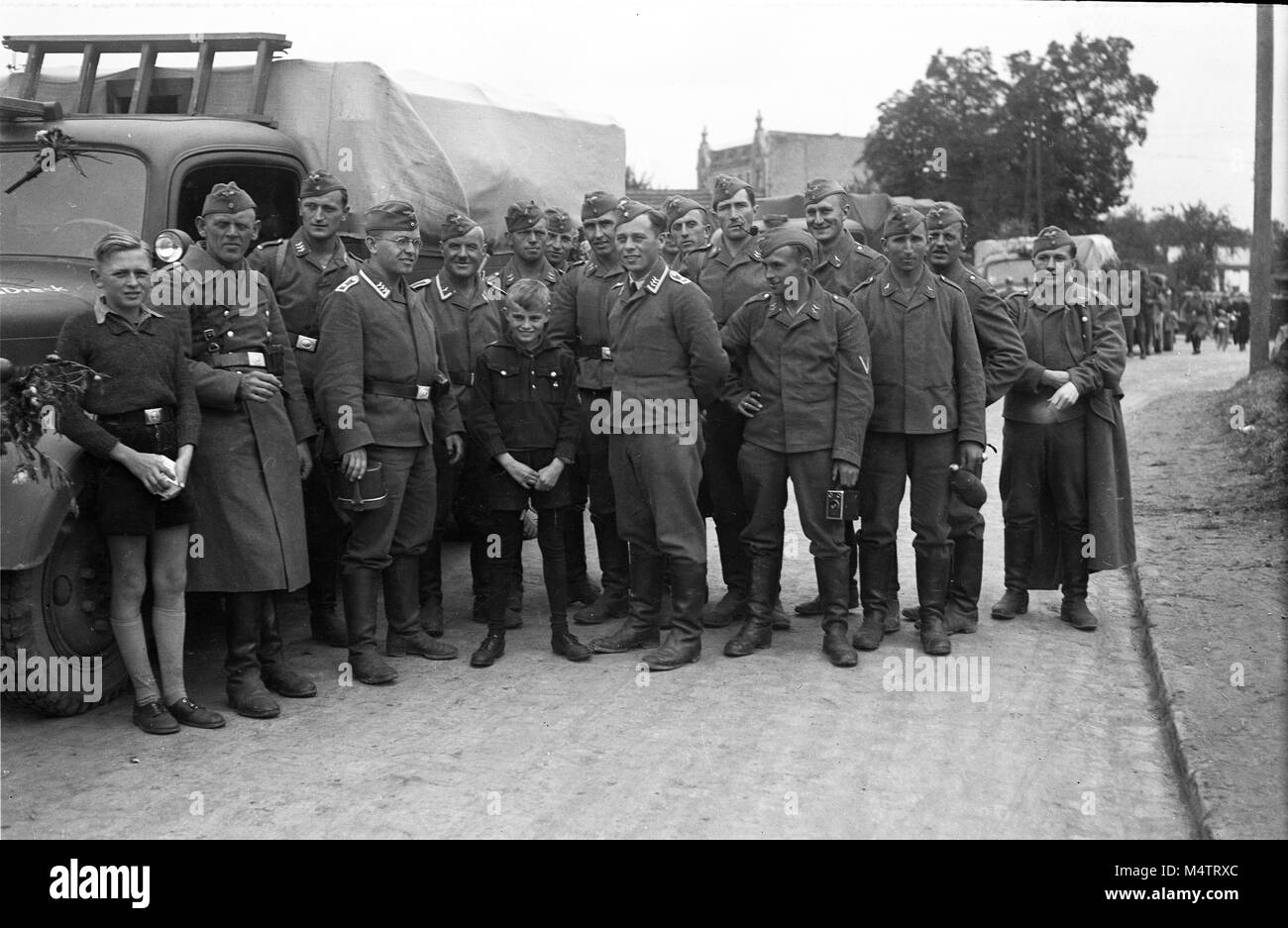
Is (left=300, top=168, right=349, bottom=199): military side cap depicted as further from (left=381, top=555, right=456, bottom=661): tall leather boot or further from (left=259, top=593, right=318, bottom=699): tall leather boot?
(left=259, top=593, right=318, bottom=699): tall leather boot

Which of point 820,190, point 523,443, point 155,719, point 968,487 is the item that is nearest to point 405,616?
point 523,443

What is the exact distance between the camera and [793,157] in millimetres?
57562

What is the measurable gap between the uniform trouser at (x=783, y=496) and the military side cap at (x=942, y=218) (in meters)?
1.35

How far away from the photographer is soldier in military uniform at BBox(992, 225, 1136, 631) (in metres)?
7.18

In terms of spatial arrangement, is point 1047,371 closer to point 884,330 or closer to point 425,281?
point 884,330

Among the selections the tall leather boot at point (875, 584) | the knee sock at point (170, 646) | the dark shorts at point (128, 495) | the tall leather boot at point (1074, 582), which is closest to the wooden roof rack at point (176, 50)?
the dark shorts at point (128, 495)

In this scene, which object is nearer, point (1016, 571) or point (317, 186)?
point (317, 186)

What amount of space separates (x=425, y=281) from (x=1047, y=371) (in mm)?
3223

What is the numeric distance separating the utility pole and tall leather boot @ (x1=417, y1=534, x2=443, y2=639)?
15910 mm

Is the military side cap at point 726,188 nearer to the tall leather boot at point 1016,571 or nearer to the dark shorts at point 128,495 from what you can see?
the tall leather boot at point 1016,571

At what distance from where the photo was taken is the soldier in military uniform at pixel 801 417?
6.55m

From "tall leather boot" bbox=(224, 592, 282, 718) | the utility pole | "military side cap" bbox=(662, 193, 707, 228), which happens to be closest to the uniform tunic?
"tall leather boot" bbox=(224, 592, 282, 718)

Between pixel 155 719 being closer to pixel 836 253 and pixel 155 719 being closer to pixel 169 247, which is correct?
pixel 169 247

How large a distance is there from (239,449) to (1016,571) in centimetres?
399
